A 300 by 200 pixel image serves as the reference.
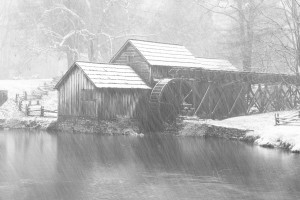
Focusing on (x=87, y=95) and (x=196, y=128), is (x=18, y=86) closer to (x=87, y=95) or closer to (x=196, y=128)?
(x=87, y=95)

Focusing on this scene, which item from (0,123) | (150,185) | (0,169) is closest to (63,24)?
(0,123)

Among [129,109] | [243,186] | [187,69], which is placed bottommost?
[243,186]

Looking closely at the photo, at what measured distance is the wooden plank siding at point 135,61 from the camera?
32.8m

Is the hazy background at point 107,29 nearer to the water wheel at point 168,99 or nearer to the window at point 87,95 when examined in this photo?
the water wheel at point 168,99

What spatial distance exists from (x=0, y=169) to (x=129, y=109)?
15.0 meters

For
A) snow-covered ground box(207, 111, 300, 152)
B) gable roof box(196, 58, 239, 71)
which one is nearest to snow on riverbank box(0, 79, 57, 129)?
snow-covered ground box(207, 111, 300, 152)

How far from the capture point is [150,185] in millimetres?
14531

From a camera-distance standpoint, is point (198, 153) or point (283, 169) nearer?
point (283, 169)

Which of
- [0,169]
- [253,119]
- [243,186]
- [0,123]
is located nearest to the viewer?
[243,186]

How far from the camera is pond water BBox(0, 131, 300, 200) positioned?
13.5 metres

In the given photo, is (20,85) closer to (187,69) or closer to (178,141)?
(187,69)

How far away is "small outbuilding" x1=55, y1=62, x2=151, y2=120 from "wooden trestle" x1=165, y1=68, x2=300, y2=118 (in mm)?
3207

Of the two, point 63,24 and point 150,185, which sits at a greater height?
point 63,24

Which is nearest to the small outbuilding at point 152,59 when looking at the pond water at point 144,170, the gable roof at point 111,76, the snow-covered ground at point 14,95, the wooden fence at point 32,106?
the gable roof at point 111,76
